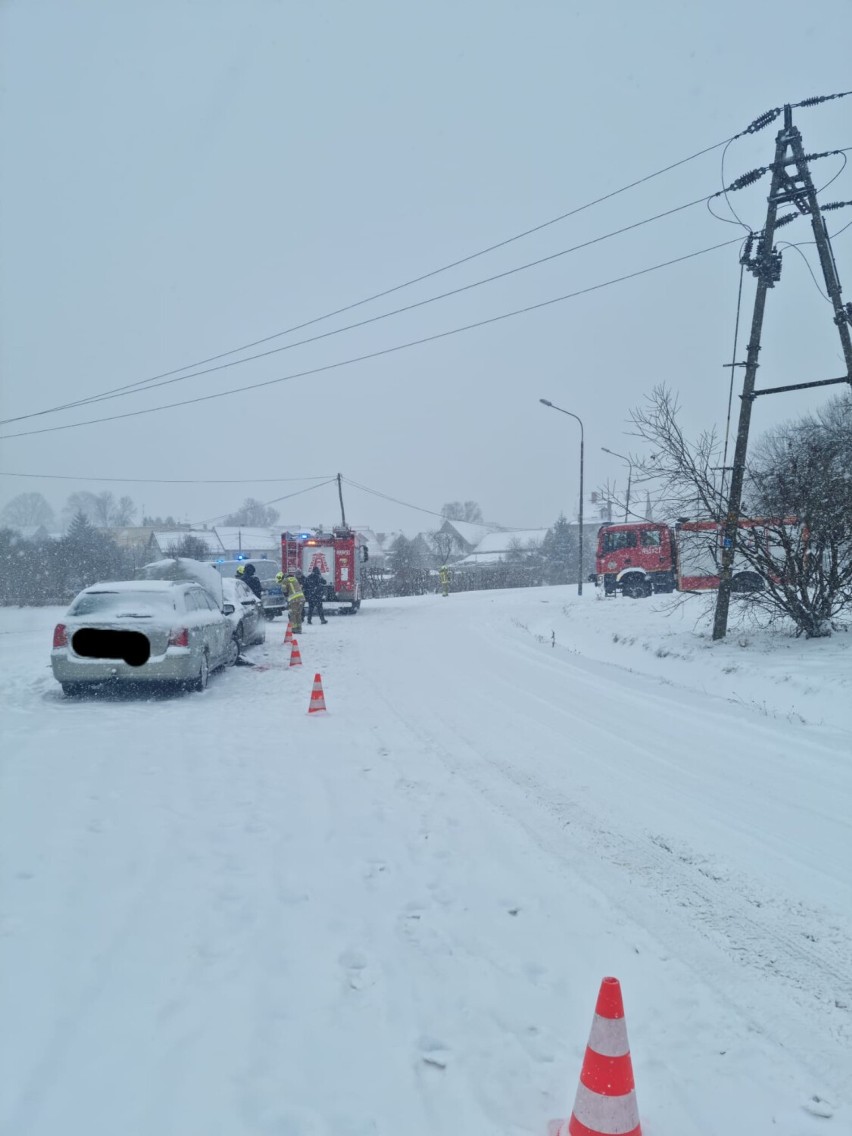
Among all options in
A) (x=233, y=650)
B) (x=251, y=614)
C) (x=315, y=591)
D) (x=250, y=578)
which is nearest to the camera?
(x=233, y=650)

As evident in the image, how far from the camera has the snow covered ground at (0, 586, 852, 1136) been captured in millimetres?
2654

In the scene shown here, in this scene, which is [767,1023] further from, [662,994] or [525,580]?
[525,580]

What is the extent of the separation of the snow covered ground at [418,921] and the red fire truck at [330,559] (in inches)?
672

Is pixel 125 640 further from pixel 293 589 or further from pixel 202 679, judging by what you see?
pixel 293 589

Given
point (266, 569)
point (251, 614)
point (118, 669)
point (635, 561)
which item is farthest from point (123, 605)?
point (635, 561)

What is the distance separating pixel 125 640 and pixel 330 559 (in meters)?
16.2

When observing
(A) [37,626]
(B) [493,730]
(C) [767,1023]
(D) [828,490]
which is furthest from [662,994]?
(A) [37,626]

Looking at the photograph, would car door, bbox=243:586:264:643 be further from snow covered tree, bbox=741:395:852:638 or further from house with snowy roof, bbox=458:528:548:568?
house with snowy roof, bbox=458:528:548:568

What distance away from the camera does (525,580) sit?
52.0 meters

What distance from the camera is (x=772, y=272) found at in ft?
38.5

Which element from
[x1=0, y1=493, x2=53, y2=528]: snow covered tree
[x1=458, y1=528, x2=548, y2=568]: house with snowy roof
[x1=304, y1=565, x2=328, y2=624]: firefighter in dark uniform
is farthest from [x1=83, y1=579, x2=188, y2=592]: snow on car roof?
[x1=458, y1=528, x2=548, y2=568]: house with snowy roof

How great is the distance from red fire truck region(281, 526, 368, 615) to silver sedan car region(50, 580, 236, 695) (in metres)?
15.4

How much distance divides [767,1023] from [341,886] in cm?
223

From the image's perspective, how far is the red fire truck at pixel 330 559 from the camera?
84.0 feet
